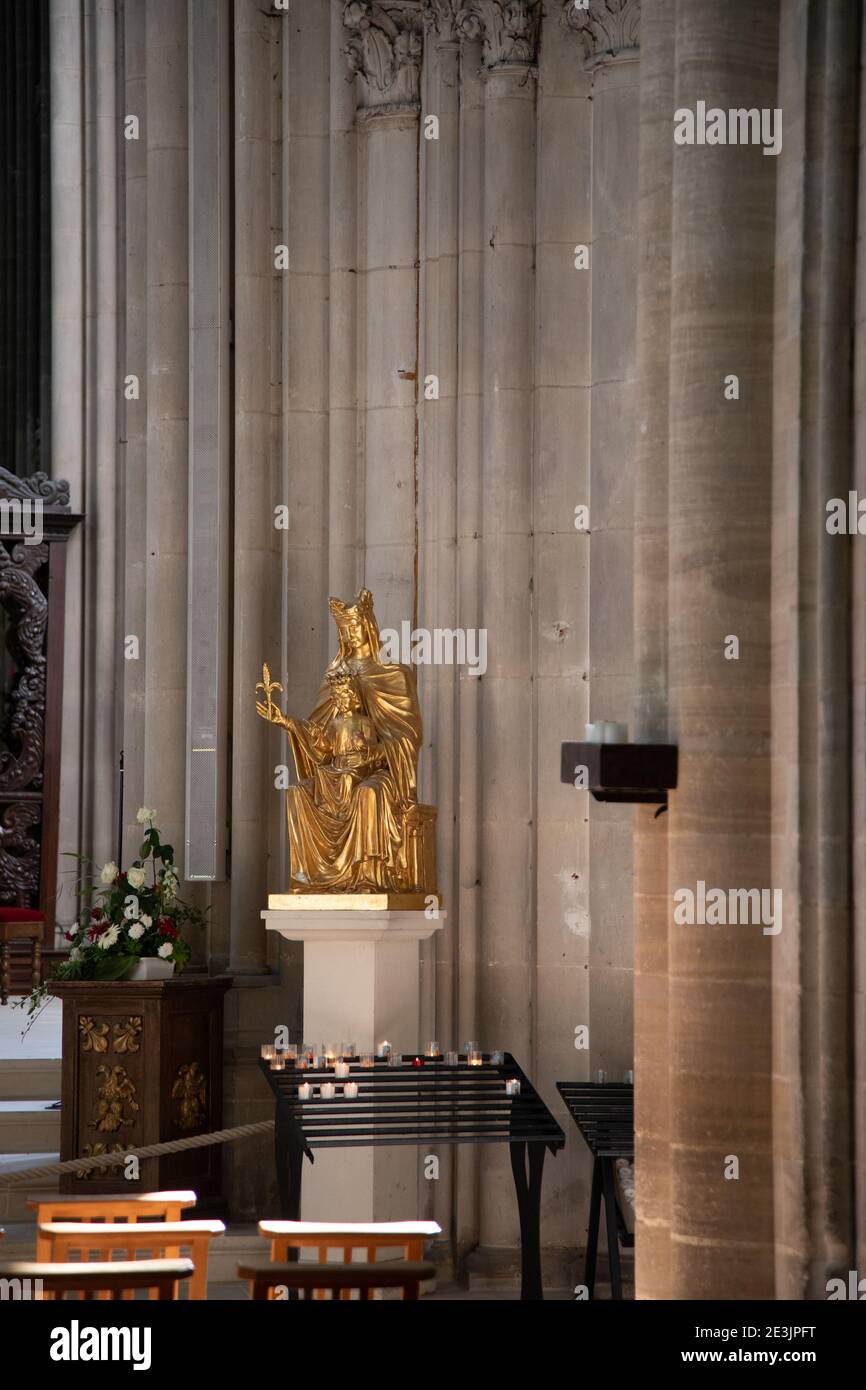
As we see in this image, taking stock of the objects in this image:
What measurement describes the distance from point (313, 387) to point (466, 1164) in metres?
4.56

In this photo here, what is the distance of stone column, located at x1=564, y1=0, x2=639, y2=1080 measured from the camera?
397 inches

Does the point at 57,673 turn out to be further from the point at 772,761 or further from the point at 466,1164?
the point at 772,761

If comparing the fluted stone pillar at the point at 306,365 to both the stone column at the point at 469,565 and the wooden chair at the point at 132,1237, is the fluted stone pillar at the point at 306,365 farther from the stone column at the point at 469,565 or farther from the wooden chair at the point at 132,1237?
the wooden chair at the point at 132,1237

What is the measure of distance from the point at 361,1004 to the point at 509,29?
518 cm

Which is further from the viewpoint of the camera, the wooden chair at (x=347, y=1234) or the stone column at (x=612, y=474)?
the stone column at (x=612, y=474)

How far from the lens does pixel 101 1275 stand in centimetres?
494

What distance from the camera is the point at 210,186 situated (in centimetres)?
1207

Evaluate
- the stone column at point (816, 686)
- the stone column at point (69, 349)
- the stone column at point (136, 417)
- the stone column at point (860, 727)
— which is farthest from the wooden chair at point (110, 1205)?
the stone column at point (69, 349)

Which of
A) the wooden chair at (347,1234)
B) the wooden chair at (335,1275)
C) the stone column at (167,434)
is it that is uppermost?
the stone column at (167,434)

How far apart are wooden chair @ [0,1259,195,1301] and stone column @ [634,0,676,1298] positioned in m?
1.88

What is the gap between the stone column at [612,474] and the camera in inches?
397

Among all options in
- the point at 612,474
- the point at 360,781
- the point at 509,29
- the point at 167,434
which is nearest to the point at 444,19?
the point at 509,29

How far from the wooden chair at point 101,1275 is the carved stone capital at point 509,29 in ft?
24.4

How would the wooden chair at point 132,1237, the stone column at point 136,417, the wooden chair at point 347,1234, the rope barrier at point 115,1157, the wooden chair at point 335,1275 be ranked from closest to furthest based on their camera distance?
the wooden chair at point 335,1275 < the wooden chair at point 132,1237 < the wooden chair at point 347,1234 < the rope barrier at point 115,1157 < the stone column at point 136,417
